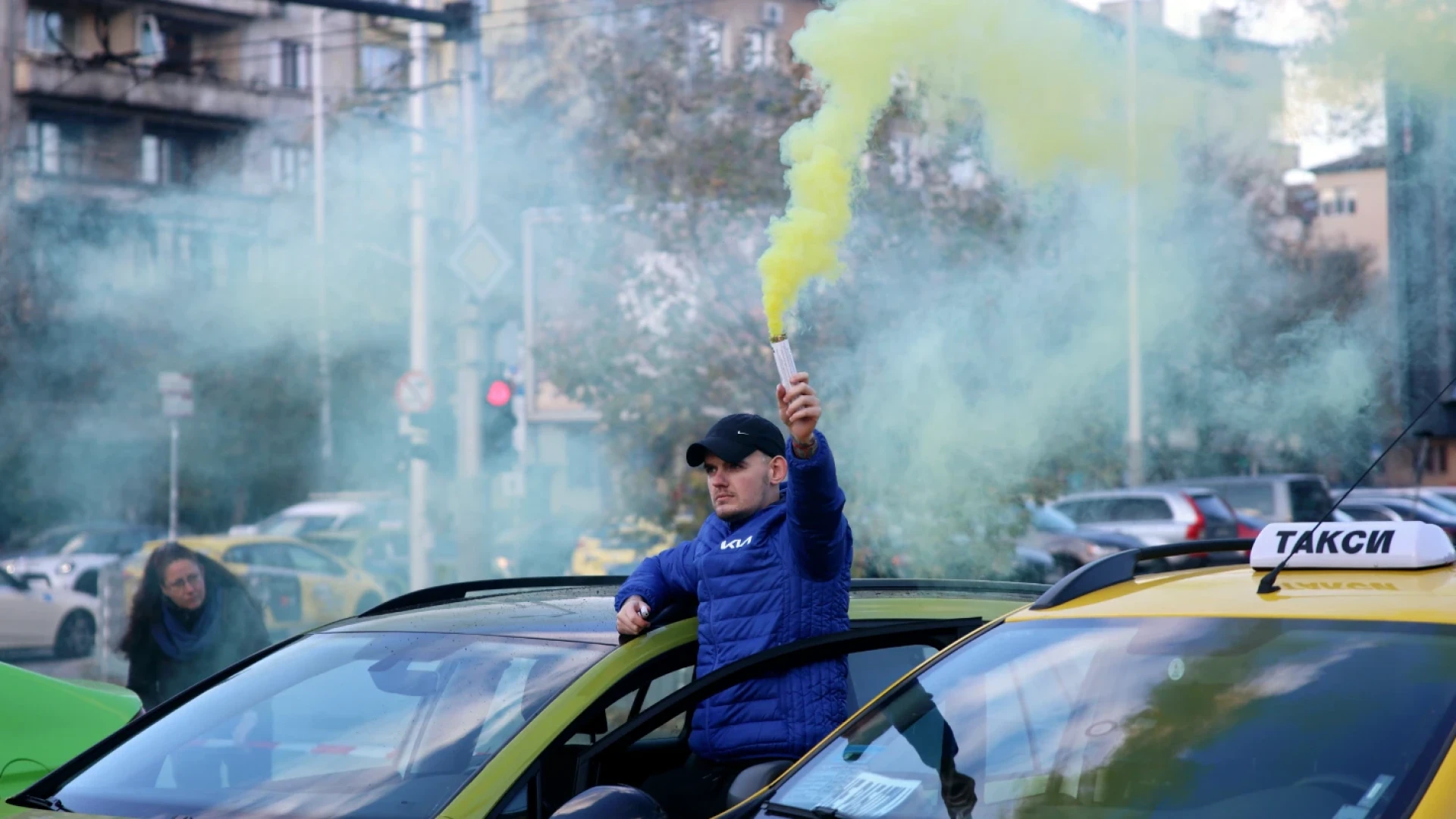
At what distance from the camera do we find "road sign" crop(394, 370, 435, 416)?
555 inches

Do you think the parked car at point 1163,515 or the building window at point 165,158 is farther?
the building window at point 165,158

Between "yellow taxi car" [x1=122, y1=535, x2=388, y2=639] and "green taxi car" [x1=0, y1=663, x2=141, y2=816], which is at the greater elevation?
"green taxi car" [x1=0, y1=663, x2=141, y2=816]

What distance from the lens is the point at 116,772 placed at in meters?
3.63

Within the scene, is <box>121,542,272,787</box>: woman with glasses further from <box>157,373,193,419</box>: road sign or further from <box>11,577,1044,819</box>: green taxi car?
<box>157,373,193,419</box>: road sign

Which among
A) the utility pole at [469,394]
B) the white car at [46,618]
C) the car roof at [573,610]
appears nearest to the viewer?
the car roof at [573,610]

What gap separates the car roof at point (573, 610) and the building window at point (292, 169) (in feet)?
53.5

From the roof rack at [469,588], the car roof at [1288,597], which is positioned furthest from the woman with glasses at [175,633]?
the car roof at [1288,597]

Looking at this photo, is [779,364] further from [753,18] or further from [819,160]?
[753,18]

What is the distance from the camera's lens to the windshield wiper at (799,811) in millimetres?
2848

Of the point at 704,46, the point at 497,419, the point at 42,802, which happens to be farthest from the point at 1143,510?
the point at 42,802

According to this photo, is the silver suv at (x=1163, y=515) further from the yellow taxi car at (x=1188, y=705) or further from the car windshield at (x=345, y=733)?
the yellow taxi car at (x=1188, y=705)

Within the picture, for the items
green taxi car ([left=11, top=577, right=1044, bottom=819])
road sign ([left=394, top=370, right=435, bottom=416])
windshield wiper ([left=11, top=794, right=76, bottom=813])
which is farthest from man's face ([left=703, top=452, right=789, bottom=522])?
road sign ([left=394, top=370, right=435, bottom=416])

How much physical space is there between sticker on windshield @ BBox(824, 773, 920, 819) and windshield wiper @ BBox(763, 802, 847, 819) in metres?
0.01

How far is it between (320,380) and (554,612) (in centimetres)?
2061
